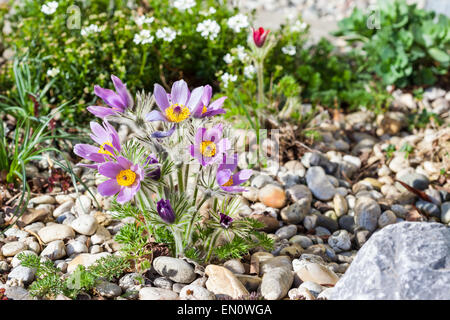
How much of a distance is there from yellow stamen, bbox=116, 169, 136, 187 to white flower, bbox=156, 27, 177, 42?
5.99 feet

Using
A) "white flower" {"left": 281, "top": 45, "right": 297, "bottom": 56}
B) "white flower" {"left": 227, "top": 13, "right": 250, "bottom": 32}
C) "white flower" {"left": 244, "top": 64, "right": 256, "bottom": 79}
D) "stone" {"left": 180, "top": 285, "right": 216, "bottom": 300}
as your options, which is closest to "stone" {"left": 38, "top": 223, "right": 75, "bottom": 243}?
"stone" {"left": 180, "top": 285, "right": 216, "bottom": 300}

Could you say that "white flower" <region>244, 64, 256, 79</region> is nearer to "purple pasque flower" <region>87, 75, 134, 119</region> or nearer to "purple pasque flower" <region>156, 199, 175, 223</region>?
"purple pasque flower" <region>87, 75, 134, 119</region>

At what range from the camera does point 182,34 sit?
403cm

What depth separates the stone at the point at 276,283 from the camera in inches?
92.7

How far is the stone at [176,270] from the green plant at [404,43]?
2.53 meters

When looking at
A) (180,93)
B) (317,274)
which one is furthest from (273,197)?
(180,93)

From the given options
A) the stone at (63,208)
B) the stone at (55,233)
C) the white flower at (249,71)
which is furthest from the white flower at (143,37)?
the stone at (55,233)

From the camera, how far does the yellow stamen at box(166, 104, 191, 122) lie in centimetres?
219

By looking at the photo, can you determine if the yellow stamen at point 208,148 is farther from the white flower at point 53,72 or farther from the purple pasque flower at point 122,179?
the white flower at point 53,72

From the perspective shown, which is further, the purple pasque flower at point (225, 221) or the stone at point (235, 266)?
the stone at point (235, 266)

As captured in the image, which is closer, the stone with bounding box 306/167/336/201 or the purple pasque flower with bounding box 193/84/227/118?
the purple pasque flower with bounding box 193/84/227/118

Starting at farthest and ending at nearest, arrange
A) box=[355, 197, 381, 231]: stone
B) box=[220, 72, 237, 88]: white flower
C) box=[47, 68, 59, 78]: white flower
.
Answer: box=[220, 72, 237, 88]: white flower → box=[47, 68, 59, 78]: white flower → box=[355, 197, 381, 231]: stone

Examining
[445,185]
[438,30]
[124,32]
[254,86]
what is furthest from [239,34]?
[445,185]

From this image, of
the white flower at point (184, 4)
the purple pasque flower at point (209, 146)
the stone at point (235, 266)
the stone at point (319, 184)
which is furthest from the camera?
the white flower at point (184, 4)
